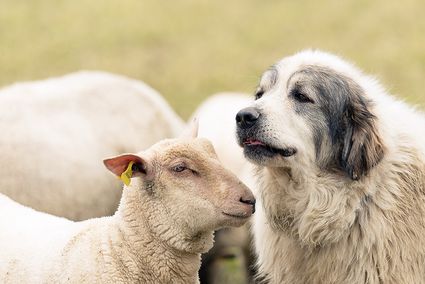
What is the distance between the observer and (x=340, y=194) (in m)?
5.58

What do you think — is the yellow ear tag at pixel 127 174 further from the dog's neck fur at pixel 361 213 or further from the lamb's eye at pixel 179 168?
the dog's neck fur at pixel 361 213

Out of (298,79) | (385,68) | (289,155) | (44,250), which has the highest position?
(385,68)

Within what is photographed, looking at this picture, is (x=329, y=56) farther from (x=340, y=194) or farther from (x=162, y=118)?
(x=162, y=118)

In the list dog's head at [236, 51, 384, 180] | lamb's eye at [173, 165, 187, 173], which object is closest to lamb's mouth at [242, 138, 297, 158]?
dog's head at [236, 51, 384, 180]

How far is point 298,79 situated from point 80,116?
2.74m

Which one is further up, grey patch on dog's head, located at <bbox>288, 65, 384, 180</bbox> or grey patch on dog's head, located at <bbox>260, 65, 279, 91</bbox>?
grey patch on dog's head, located at <bbox>260, 65, 279, 91</bbox>

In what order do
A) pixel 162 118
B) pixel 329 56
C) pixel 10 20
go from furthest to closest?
pixel 10 20, pixel 162 118, pixel 329 56

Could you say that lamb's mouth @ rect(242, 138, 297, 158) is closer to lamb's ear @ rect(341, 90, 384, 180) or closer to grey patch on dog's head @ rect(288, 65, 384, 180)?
grey patch on dog's head @ rect(288, 65, 384, 180)

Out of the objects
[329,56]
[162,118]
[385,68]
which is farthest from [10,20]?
[329,56]

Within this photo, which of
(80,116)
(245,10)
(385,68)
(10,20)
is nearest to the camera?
(80,116)

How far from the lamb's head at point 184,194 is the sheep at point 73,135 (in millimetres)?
1815

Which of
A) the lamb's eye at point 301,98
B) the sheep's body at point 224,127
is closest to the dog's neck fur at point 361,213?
the lamb's eye at point 301,98

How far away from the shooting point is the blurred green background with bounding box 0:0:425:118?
14258mm

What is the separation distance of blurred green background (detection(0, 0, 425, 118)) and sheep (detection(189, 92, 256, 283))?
4.35 meters
